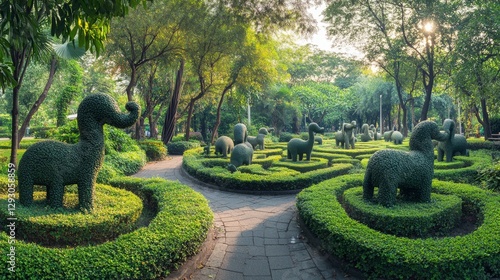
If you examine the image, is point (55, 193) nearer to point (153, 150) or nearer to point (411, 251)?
point (411, 251)

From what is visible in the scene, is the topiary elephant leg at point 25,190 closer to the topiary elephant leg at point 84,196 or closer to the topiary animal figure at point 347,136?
the topiary elephant leg at point 84,196

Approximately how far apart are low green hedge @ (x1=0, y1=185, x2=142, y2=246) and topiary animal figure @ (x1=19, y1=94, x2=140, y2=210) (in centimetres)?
24

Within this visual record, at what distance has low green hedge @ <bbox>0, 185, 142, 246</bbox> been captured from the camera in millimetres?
4266

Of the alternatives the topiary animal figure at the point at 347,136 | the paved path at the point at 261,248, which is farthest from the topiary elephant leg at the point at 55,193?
the topiary animal figure at the point at 347,136

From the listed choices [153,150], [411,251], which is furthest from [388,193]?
[153,150]

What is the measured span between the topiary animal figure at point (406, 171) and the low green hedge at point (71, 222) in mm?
4348

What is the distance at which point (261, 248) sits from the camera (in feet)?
15.8

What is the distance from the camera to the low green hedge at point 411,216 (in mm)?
4836

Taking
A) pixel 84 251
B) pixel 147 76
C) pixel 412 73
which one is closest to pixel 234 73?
→ pixel 147 76

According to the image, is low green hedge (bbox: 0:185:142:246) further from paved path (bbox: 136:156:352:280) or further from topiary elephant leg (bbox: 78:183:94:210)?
paved path (bbox: 136:156:352:280)

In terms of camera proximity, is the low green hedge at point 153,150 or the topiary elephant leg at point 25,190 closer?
the topiary elephant leg at point 25,190

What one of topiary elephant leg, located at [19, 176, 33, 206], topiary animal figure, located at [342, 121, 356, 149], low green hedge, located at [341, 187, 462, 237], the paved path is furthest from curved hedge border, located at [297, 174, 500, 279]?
topiary animal figure, located at [342, 121, 356, 149]

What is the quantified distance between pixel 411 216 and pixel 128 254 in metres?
4.19

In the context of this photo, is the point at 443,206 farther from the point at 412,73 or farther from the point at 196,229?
the point at 412,73
